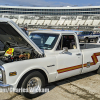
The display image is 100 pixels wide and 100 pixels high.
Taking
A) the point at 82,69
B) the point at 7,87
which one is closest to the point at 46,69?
the point at 7,87

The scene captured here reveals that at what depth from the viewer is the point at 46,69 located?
14.2ft

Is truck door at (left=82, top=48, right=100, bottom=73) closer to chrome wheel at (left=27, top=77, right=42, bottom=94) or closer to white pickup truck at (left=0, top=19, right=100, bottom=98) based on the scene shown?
white pickup truck at (left=0, top=19, right=100, bottom=98)

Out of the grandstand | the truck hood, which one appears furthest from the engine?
the grandstand

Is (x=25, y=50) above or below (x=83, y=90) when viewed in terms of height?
above

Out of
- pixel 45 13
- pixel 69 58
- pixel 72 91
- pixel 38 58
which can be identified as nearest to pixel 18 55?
pixel 38 58

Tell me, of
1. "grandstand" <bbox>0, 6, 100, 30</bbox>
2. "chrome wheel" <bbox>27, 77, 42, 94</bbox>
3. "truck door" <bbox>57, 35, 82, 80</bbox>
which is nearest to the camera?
"chrome wheel" <bbox>27, 77, 42, 94</bbox>

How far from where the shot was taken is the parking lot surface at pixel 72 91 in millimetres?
4289

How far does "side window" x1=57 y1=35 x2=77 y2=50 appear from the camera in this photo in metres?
4.93

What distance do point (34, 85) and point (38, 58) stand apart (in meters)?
0.74

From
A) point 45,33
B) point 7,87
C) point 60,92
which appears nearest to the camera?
point 7,87

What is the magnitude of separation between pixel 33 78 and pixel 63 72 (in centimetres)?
110

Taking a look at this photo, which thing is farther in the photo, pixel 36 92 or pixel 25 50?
pixel 25 50

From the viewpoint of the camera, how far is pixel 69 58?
493 cm

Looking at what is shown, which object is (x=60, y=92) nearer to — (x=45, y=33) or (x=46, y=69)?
(x=46, y=69)
